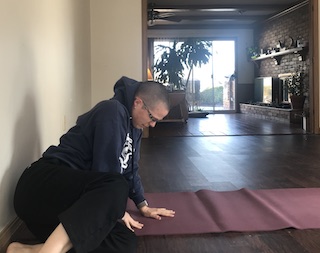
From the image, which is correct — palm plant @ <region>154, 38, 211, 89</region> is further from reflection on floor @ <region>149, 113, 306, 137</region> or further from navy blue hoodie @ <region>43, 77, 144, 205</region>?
navy blue hoodie @ <region>43, 77, 144, 205</region>

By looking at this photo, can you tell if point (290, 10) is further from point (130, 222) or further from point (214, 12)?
point (130, 222)

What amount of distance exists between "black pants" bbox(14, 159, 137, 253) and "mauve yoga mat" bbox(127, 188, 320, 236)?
42 cm

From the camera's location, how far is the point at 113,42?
17.5 feet

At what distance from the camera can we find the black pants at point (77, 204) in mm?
1256

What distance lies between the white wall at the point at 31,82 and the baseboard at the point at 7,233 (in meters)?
0.03

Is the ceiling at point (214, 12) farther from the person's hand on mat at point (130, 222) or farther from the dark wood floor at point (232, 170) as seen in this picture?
the person's hand on mat at point (130, 222)

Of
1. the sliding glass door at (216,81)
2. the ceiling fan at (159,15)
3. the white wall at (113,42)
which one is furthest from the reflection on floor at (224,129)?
the sliding glass door at (216,81)

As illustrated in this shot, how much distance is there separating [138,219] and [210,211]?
0.39 meters

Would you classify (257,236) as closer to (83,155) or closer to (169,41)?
(83,155)

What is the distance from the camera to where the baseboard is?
1.58m

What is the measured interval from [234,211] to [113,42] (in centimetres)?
382

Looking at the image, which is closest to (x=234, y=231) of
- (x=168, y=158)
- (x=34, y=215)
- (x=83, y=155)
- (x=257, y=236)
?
(x=257, y=236)

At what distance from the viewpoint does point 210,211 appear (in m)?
2.03

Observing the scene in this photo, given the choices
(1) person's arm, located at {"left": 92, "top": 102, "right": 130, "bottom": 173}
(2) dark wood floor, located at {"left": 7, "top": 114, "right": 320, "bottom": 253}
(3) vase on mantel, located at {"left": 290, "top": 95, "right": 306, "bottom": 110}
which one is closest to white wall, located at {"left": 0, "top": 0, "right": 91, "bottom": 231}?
(1) person's arm, located at {"left": 92, "top": 102, "right": 130, "bottom": 173}
